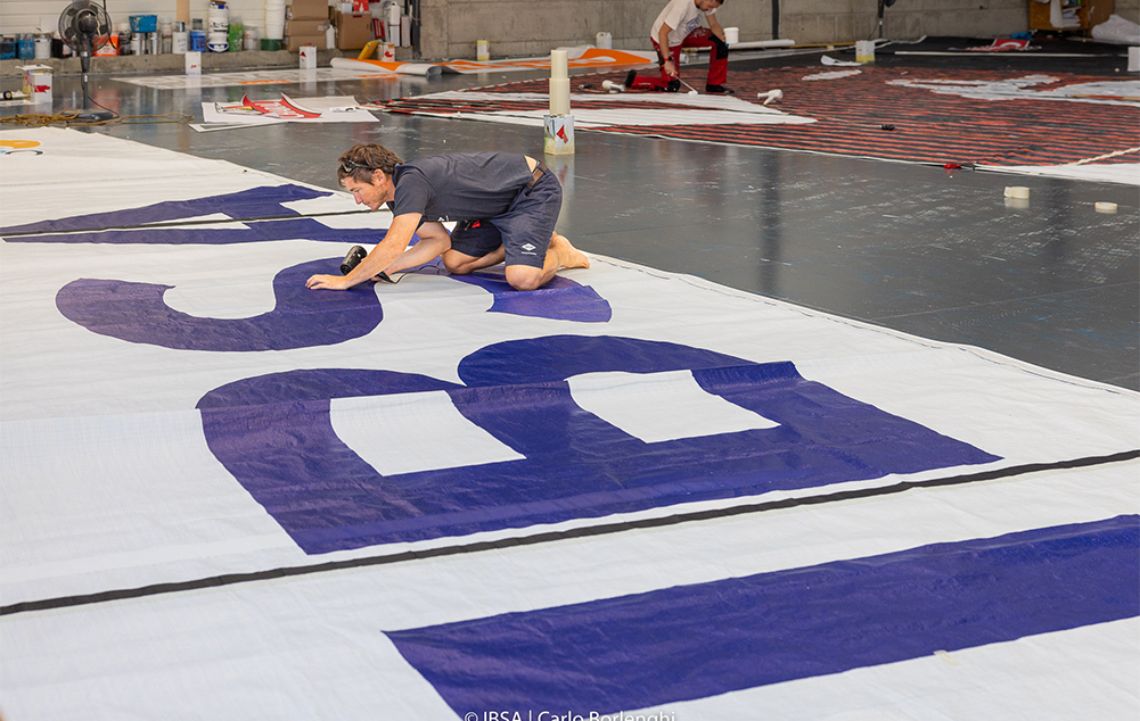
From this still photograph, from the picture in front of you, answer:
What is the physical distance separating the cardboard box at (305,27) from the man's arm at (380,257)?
11824mm

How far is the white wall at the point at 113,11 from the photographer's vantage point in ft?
46.7

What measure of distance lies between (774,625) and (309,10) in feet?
47.9

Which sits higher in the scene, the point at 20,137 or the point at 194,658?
the point at 20,137

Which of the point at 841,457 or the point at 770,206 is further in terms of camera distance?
the point at 770,206

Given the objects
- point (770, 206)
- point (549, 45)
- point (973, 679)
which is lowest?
point (973, 679)

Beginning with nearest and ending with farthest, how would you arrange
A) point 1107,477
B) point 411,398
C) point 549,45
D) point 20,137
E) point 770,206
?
point 1107,477, point 411,398, point 770,206, point 20,137, point 549,45

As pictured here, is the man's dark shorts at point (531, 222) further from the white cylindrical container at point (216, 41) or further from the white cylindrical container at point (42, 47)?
the white cylindrical container at point (216, 41)

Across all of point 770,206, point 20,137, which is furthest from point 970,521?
point 20,137

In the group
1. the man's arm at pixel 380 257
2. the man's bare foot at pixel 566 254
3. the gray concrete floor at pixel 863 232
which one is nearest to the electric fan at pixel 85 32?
the gray concrete floor at pixel 863 232

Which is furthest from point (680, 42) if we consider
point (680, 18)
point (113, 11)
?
point (113, 11)

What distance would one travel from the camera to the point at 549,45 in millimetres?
17344

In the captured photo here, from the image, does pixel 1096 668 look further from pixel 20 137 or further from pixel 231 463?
pixel 20 137

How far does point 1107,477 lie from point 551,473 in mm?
1141

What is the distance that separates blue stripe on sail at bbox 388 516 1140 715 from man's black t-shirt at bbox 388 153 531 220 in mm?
2158
